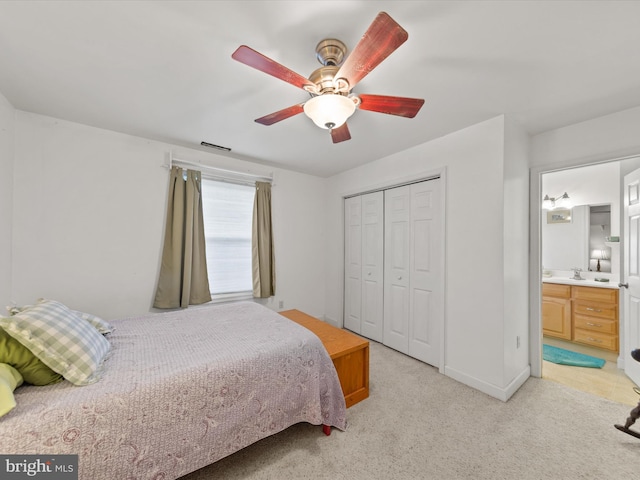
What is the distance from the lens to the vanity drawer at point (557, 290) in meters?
3.34

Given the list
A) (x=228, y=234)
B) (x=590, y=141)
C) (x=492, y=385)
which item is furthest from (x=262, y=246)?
(x=590, y=141)

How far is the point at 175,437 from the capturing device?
4.03ft

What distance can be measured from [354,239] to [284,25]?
2.79 meters

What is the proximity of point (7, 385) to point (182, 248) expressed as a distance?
1.95m

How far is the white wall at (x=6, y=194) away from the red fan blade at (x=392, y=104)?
107 inches

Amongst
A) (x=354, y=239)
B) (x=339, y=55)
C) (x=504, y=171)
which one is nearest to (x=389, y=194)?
(x=354, y=239)

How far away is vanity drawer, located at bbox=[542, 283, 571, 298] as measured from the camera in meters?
3.34

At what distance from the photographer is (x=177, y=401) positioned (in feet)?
4.08

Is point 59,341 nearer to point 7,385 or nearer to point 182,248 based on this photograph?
point 7,385

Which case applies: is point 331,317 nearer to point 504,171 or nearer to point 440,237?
point 440,237

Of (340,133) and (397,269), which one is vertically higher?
(340,133)

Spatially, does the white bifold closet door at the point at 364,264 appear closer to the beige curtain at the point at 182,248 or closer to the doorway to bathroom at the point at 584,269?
the doorway to bathroom at the point at 584,269

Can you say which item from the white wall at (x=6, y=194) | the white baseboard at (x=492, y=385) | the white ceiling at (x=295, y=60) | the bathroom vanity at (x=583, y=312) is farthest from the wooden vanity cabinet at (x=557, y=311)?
the white wall at (x=6, y=194)

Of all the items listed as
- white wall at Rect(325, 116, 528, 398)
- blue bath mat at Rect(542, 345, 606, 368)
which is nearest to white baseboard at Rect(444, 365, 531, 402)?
white wall at Rect(325, 116, 528, 398)
